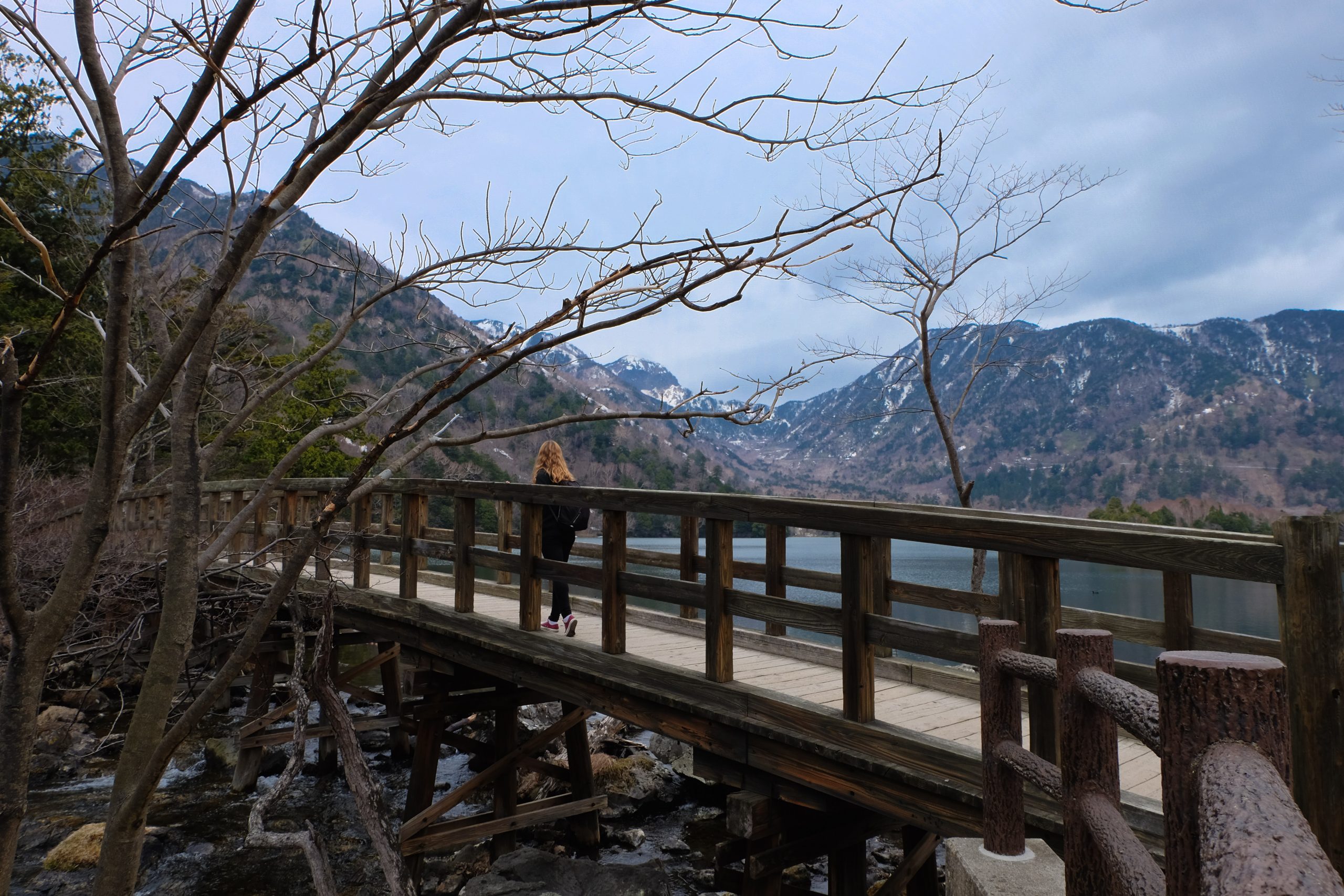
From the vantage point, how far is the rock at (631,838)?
8.54m

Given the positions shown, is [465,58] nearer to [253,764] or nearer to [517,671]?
[517,671]

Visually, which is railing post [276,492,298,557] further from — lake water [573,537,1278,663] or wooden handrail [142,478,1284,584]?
lake water [573,537,1278,663]

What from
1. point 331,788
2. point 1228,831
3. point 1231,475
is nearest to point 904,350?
point 331,788

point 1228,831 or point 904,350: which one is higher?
point 904,350

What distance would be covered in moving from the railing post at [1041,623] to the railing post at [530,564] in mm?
3354

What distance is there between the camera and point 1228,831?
0.74 meters

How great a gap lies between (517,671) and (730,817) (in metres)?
2.34

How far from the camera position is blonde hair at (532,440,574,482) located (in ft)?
21.9

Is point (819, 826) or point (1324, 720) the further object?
point (819, 826)

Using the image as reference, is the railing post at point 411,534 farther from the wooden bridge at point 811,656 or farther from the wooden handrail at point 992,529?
the wooden handrail at point 992,529

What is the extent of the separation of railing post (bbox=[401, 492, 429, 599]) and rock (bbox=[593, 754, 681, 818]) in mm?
3522

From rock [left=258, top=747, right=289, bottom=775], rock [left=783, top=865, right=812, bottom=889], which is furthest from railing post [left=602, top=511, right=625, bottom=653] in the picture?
rock [left=258, top=747, right=289, bottom=775]

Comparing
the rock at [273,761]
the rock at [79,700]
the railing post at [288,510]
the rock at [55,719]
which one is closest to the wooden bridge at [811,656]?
the railing post at [288,510]

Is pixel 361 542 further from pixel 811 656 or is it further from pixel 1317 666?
pixel 1317 666
